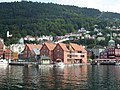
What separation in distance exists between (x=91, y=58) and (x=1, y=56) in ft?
118

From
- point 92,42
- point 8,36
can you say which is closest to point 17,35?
point 8,36

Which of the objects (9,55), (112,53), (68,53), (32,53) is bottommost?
(68,53)

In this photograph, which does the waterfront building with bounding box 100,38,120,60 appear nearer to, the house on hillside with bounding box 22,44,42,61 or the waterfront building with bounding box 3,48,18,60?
the house on hillside with bounding box 22,44,42,61

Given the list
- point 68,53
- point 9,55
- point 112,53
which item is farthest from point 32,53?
point 112,53

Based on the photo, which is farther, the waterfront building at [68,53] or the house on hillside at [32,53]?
the house on hillside at [32,53]

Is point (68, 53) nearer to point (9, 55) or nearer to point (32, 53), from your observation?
point (32, 53)

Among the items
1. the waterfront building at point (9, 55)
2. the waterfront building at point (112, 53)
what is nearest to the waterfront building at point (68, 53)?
the waterfront building at point (112, 53)

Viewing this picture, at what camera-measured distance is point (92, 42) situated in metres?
171

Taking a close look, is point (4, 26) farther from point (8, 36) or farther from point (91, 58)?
point (91, 58)

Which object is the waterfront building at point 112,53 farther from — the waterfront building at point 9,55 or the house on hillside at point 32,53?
the waterfront building at point 9,55

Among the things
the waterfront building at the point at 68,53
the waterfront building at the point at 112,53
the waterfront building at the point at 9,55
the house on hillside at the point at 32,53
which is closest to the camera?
the waterfront building at the point at 68,53

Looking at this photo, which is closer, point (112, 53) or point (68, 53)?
point (68, 53)

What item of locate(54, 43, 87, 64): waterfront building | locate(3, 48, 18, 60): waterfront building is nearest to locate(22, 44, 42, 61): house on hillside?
locate(54, 43, 87, 64): waterfront building

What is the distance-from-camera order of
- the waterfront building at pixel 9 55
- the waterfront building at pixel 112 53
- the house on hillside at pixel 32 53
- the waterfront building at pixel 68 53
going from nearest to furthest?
the waterfront building at pixel 68 53 < the house on hillside at pixel 32 53 < the waterfront building at pixel 9 55 < the waterfront building at pixel 112 53
